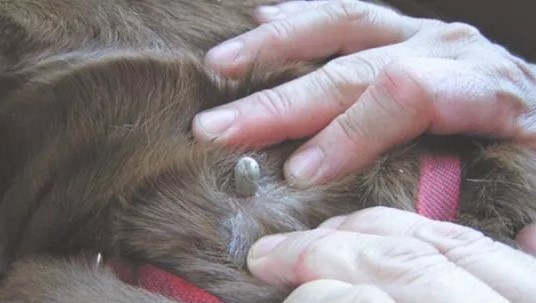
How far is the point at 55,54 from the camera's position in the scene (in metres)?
1.02

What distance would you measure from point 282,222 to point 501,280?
9.5 inches

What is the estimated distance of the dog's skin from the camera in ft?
2.97

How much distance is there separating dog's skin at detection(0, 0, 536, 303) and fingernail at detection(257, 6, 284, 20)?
0.18 metres

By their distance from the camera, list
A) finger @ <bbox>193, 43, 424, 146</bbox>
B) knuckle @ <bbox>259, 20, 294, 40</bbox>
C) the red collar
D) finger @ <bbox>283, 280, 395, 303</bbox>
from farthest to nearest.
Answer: knuckle @ <bbox>259, 20, 294, 40</bbox> < finger @ <bbox>193, 43, 424, 146</bbox> < the red collar < finger @ <bbox>283, 280, 395, 303</bbox>

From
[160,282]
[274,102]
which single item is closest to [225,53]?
[274,102]

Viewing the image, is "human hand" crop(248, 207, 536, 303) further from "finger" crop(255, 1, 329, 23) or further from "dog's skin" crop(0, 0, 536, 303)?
"finger" crop(255, 1, 329, 23)

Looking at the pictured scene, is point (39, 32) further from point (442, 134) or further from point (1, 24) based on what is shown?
point (442, 134)

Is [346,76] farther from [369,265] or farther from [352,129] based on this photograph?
[369,265]

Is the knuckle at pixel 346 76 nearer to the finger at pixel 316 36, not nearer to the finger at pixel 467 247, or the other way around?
the finger at pixel 316 36

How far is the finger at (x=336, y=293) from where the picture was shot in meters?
0.76

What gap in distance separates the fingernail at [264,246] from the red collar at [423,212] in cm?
6

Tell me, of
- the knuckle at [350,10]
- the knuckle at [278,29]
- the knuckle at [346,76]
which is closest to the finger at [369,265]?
the knuckle at [346,76]

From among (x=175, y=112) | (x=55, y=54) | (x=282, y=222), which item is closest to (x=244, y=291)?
(x=282, y=222)

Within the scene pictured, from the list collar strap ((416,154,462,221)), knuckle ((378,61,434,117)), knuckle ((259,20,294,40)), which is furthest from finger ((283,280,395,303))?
knuckle ((259,20,294,40))
